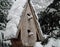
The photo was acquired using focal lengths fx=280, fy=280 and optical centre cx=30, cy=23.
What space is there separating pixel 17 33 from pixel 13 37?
5.0 inches

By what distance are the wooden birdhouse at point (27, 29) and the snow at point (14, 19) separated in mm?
106

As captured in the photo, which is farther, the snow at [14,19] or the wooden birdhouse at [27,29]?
the wooden birdhouse at [27,29]

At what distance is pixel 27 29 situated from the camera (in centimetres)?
589

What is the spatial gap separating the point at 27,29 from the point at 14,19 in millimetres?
565

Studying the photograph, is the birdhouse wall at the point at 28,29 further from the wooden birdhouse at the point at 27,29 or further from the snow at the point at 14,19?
the snow at the point at 14,19

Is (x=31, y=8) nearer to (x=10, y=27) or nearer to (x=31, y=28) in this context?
(x=31, y=28)

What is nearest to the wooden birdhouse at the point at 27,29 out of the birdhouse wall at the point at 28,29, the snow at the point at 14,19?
the birdhouse wall at the point at 28,29

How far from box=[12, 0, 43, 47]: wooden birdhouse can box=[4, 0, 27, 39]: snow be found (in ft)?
0.35

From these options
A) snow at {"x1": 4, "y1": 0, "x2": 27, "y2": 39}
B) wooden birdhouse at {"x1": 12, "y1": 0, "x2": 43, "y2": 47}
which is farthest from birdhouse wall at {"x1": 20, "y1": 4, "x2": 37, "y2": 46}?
snow at {"x1": 4, "y1": 0, "x2": 27, "y2": 39}

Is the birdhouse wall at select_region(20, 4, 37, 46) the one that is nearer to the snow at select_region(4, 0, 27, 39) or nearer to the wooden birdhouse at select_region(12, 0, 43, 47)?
the wooden birdhouse at select_region(12, 0, 43, 47)

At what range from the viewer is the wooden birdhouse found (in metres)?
5.58

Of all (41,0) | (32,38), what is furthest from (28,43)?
(41,0)

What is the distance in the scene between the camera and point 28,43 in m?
5.80

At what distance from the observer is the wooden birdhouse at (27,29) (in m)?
5.58
